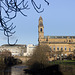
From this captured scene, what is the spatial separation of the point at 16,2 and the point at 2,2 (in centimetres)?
33

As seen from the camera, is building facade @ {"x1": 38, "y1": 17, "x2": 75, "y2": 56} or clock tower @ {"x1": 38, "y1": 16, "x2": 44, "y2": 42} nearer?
building facade @ {"x1": 38, "y1": 17, "x2": 75, "y2": 56}

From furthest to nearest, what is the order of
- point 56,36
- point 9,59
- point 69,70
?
point 56,36 < point 9,59 < point 69,70

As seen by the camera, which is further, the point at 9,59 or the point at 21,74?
the point at 9,59

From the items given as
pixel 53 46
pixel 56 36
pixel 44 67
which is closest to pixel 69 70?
pixel 44 67

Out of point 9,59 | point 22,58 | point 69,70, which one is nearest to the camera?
point 69,70

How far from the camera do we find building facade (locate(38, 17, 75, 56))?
3580 inches

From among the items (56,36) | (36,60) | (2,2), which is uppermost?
(56,36)

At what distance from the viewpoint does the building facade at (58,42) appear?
90938 mm

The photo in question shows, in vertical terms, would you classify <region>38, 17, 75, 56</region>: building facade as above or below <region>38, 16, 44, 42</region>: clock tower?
below

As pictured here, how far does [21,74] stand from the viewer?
113 ft

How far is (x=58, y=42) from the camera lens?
91625 millimetres

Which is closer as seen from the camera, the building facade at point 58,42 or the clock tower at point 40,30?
the building facade at point 58,42

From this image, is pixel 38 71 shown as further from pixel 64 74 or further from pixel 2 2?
pixel 2 2

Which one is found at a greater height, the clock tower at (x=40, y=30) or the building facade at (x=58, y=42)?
the clock tower at (x=40, y=30)
